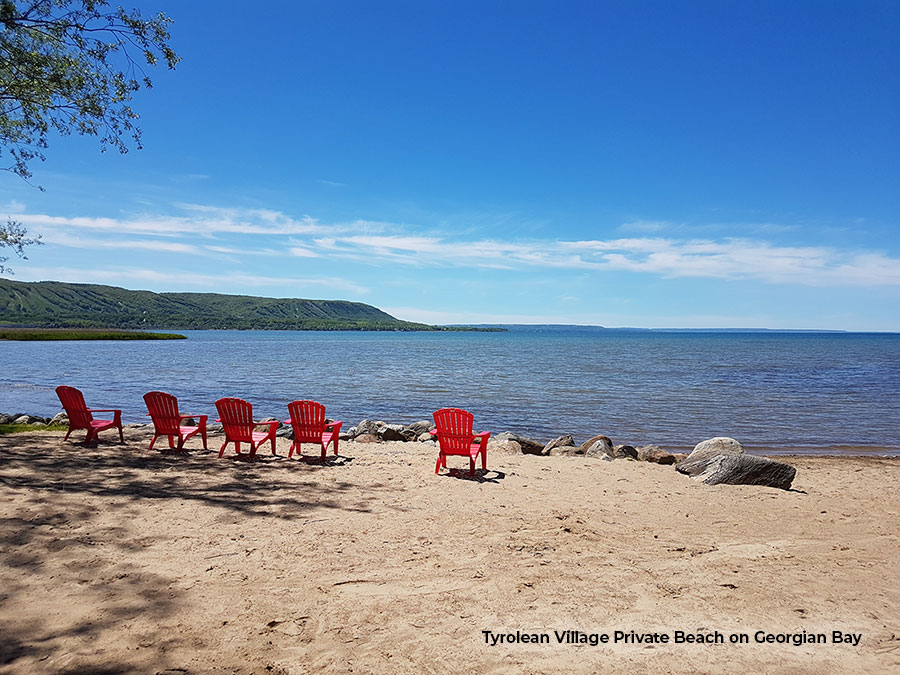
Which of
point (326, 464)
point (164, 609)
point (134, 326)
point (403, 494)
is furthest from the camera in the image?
point (134, 326)

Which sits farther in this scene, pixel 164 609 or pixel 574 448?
pixel 574 448

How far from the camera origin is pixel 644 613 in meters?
4.20

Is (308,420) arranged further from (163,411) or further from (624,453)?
(624,453)

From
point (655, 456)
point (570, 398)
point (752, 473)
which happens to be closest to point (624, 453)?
point (655, 456)

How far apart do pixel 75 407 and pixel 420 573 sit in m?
9.14

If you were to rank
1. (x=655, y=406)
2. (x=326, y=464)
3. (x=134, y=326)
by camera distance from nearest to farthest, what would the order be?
(x=326, y=464) < (x=655, y=406) < (x=134, y=326)

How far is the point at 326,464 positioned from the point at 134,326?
198214 millimetres

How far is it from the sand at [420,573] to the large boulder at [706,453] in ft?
3.94

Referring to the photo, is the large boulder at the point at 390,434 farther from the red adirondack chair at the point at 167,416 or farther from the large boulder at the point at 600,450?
the red adirondack chair at the point at 167,416

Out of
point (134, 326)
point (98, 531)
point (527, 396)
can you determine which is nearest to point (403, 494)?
point (98, 531)

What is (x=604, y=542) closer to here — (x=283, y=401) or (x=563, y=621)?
(x=563, y=621)

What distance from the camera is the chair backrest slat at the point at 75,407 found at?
10.5 metres

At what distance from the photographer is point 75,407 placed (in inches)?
417

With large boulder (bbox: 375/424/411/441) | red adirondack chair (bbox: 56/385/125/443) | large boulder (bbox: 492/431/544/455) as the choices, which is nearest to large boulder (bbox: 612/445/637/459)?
large boulder (bbox: 492/431/544/455)
